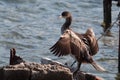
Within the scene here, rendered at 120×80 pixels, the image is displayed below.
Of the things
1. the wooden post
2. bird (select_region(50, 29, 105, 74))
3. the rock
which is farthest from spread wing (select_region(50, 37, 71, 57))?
the wooden post

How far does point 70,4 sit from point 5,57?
7170 mm

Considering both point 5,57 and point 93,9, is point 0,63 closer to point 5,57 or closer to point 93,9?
point 5,57

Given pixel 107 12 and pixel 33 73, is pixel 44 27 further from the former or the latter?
pixel 33 73

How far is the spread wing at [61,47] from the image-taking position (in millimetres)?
8719

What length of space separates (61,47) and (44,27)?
785 centimetres

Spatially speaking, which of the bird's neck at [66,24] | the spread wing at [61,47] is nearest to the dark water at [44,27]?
the bird's neck at [66,24]

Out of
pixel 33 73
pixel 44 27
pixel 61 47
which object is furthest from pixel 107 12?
pixel 33 73

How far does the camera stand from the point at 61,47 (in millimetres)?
8742

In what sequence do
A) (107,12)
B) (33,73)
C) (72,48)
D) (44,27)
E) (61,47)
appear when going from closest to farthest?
(33,73) < (61,47) < (72,48) < (107,12) < (44,27)

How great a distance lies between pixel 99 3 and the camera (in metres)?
20.0

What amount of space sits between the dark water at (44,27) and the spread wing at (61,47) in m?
2.85

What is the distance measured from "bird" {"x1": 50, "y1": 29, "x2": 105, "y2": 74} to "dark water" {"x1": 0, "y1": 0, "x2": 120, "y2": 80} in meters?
2.45

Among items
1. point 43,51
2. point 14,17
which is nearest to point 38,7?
point 14,17

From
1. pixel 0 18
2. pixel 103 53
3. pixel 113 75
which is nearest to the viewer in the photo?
pixel 113 75
